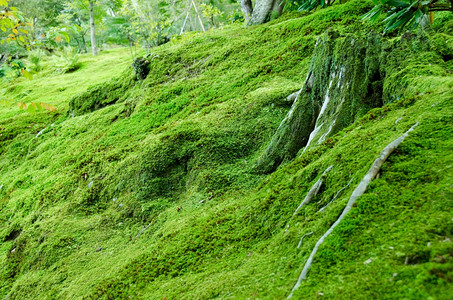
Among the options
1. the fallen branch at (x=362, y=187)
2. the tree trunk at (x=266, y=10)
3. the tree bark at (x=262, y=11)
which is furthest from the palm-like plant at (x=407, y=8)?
the tree bark at (x=262, y=11)

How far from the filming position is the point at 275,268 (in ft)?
8.93

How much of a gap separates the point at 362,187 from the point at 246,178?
2896mm

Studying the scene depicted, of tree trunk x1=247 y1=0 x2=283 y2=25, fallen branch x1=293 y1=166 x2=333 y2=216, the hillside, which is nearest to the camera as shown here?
the hillside

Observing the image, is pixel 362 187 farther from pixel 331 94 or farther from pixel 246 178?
pixel 246 178

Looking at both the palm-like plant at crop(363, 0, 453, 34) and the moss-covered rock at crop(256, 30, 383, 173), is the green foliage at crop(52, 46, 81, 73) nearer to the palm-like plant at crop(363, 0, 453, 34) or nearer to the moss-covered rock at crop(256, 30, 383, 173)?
the moss-covered rock at crop(256, 30, 383, 173)

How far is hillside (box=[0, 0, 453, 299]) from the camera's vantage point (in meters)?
2.27

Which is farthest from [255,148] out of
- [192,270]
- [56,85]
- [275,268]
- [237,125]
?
[56,85]

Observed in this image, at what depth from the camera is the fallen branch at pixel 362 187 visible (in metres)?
2.32

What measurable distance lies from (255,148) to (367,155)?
3.16m

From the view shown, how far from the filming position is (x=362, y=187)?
8.48 feet

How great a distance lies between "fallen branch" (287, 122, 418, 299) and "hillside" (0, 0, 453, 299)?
5 centimetres

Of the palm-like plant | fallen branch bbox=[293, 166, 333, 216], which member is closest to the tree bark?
the palm-like plant

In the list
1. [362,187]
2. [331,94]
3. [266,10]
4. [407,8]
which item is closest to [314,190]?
[362,187]

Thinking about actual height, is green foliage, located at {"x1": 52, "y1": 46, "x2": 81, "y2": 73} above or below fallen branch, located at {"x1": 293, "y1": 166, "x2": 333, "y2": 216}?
above
